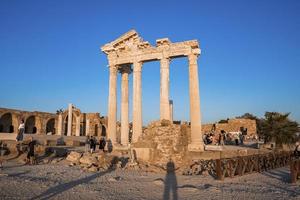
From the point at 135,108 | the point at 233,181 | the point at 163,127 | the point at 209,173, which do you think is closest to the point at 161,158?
the point at 163,127

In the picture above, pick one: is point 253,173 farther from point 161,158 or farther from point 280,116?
point 280,116

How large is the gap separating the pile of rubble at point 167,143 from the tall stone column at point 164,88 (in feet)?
25.2

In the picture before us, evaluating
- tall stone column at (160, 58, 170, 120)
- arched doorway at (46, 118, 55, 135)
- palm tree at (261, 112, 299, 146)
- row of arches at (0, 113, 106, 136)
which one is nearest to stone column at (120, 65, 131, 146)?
tall stone column at (160, 58, 170, 120)

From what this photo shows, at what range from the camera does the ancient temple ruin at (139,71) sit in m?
22.8

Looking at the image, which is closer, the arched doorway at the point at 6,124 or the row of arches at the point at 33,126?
the row of arches at the point at 33,126

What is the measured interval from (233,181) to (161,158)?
493 cm

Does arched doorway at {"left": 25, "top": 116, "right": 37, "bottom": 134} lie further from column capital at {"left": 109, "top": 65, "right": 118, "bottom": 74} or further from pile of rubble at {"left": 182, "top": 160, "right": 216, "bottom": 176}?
pile of rubble at {"left": 182, "top": 160, "right": 216, "bottom": 176}

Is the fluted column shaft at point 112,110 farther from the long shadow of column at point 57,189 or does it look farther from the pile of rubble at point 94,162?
the long shadow of column at point 57,189

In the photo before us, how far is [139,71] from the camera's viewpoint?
83.7 ft

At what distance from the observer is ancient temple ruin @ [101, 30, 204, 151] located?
2275 centimetres

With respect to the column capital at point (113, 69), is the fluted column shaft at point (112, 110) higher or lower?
lower

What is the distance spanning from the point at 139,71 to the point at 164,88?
3172 millimetres

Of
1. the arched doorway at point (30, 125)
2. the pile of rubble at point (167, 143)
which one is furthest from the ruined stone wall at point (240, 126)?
the arched doorway at point (30, 125)

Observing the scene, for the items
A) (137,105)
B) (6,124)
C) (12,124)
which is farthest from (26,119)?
(137,105)
